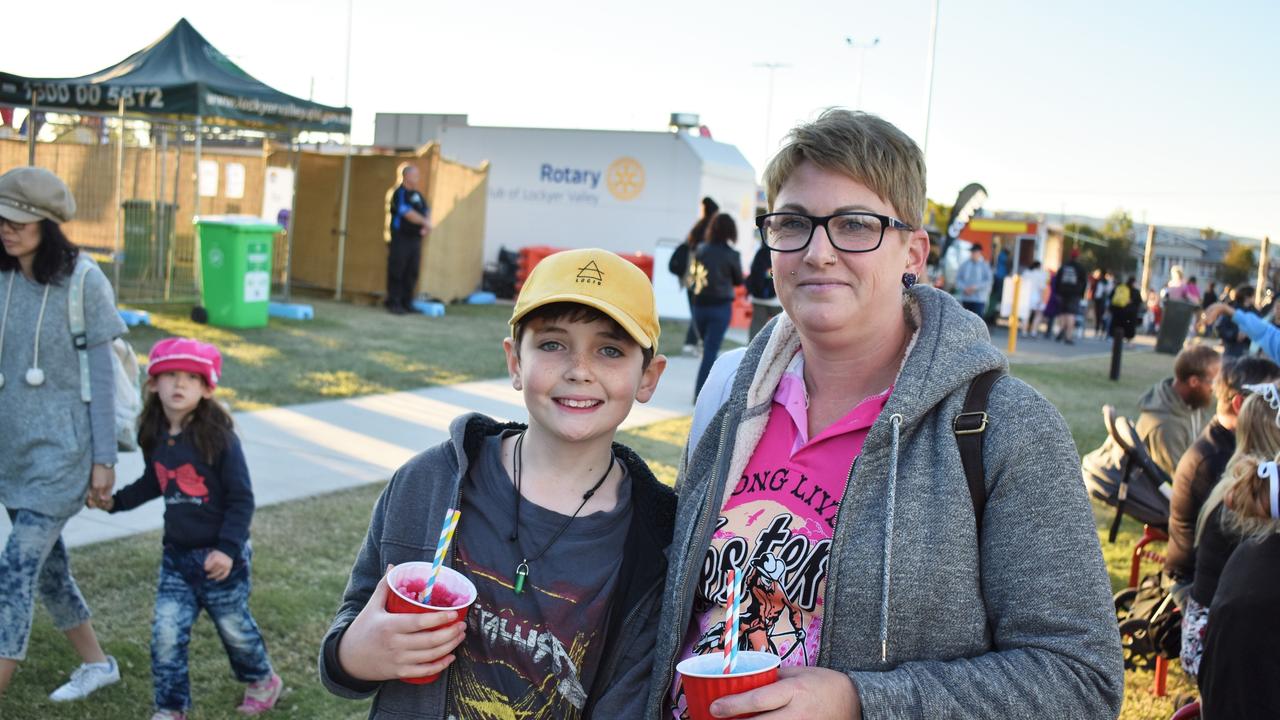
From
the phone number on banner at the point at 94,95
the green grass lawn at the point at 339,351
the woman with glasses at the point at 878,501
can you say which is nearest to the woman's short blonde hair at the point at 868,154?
the woman with glasses at the point at 878,501

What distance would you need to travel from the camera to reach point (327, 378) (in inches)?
416

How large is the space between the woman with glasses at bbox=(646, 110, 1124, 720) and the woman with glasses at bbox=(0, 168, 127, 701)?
2837 millimetres

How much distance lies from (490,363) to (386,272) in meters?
6.73

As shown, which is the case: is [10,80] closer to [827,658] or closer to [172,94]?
[172,94]

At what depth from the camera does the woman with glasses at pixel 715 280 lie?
1122 centimetres

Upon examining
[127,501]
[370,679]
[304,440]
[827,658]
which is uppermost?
[827,658]

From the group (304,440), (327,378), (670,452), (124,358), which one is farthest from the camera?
(327,378)

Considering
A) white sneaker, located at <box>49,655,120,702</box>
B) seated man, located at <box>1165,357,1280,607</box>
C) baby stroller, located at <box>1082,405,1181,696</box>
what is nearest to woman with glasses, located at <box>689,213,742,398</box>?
baby stroller, located at <box>1082,405,1181,696</box>

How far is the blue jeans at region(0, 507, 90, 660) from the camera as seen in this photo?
379 cm

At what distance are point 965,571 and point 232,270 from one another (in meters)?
13.1

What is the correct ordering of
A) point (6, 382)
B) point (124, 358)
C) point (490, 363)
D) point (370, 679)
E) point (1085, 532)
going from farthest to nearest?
point (490, 363), point (124, 358), point (6, 382), point (370, 679), point (1085, 532)

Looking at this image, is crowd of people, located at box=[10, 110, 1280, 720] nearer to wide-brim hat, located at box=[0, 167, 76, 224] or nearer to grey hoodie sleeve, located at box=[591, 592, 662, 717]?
grey hoodie sleeve, located at box=[591, 592, 662, 717]

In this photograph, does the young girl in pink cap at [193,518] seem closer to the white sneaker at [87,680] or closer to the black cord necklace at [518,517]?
the white sneaker at [87,680]

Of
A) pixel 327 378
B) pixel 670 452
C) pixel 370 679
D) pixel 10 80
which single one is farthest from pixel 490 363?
pixel 370 679
